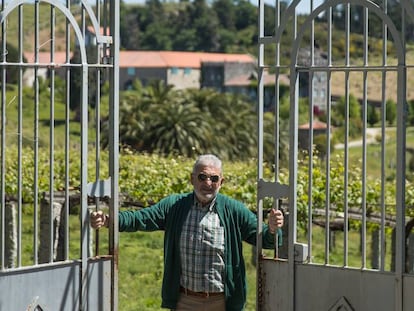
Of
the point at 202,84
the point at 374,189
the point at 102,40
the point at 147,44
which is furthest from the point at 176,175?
the point at 147,44

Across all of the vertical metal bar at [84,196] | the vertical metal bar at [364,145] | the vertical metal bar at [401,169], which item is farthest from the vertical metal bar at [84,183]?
the vertical metal bar at [401,169]

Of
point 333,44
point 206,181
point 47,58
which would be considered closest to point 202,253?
point 206,181

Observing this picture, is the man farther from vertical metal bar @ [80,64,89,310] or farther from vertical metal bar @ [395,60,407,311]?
vertical metal bar @ [395,60,407,311]

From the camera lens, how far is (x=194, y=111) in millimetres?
45781

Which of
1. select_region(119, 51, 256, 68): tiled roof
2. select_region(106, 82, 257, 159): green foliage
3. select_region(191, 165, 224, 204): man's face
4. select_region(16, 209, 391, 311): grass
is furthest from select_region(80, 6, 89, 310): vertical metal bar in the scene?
select_region(119, 51, 256, 68): tiled roof

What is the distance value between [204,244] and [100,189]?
0.82 meters

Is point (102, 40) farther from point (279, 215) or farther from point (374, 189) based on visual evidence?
point (374, 189)

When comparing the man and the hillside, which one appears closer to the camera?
the man

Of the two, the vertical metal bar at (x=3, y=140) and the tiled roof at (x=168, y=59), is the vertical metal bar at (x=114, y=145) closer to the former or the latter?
the vertical metal bar at (x=3, y=140)

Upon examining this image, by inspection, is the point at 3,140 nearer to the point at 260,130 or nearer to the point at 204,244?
the point at 204,244

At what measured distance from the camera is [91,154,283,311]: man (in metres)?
6.58

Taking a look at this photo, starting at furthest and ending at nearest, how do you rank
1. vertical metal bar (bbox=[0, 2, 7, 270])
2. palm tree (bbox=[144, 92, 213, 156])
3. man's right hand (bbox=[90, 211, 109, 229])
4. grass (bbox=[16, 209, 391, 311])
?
palm tree (bbox=[144, 92, 213, 156]), grass (bbox=[16, 209, 391, 311]), man's right hand (bbox=[90, 211, 109, 229]), vertical metal bar (bbox=[0, 2, 7, 270])

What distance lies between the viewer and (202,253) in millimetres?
6590

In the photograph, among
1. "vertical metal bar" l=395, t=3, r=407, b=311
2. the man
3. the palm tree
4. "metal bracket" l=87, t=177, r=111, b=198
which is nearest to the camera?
"vertical metal bar" l=395, t=3, r=407, b=311
